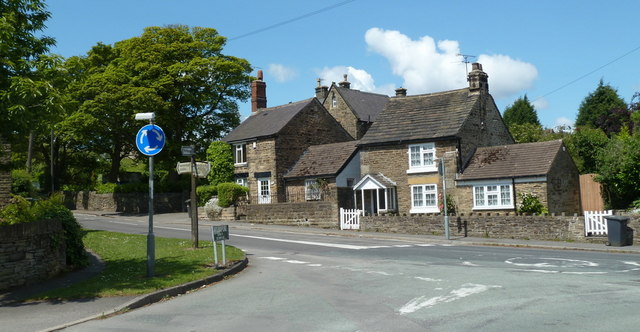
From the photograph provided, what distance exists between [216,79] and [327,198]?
18408mm

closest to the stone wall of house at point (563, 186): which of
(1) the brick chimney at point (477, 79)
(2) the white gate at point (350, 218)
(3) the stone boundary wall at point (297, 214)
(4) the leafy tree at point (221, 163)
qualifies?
(1) the brick chimney at point (477, 79)

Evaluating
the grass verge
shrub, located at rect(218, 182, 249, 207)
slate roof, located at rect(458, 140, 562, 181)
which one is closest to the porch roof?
slate roof, located at rect(458, 140, 562, 181)

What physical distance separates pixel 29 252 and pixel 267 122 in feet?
105

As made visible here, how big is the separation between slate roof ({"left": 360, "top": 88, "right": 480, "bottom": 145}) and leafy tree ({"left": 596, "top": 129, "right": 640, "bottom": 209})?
311 inches

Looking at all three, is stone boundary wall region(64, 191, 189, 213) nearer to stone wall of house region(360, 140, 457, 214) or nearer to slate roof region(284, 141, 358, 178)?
slate roof region(284, 141, 358, 178)

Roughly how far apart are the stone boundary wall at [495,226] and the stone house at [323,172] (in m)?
5.05

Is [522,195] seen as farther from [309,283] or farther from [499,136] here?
[309,283]

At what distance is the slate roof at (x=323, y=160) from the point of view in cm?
3741

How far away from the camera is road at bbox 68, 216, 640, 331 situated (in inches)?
336

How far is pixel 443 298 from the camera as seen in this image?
410 inches

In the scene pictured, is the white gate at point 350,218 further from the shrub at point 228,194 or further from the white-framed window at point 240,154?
the white-framed window at point 240,154

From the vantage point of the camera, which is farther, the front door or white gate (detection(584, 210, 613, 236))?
the front door

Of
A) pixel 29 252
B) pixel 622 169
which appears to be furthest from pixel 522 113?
pixel 29 252

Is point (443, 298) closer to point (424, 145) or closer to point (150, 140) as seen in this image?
point (150, 140)
